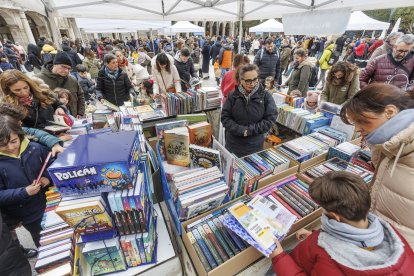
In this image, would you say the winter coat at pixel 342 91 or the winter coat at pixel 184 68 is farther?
the winter coat at pixel 184 68

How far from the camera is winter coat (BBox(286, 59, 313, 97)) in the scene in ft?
14.2

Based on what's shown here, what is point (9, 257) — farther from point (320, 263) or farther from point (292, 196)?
point (292, 196)

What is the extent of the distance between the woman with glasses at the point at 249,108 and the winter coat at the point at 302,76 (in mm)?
2458

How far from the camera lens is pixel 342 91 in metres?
3.27

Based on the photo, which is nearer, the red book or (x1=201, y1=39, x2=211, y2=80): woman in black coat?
the red book

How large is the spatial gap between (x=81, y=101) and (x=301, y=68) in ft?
14.3

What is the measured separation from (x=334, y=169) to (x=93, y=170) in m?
2.14

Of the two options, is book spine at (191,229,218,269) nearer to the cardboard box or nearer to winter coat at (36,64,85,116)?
the cardboard box

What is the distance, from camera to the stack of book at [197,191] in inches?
55.4

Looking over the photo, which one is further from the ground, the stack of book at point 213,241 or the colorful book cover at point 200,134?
the colorful book cover at point 200,134

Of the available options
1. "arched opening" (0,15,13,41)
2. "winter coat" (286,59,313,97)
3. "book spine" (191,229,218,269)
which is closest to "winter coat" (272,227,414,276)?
"book spine" (191,229,218,269)

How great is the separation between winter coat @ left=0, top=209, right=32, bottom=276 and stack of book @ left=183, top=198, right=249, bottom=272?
139cm

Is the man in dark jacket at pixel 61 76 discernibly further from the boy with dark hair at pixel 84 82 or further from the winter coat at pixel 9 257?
the boy with dark hair at pixel 84 82

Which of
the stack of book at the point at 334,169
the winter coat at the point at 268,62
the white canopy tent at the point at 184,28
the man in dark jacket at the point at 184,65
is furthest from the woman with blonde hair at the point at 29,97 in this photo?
the white canopy tent at the point at 184,28
